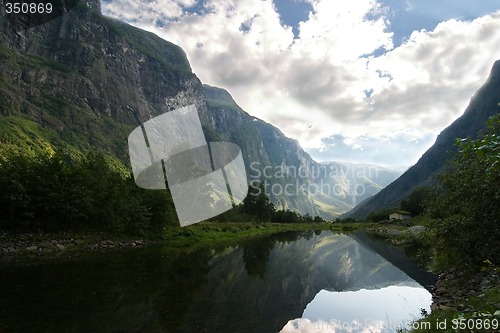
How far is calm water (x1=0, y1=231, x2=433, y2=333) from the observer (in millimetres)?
14336

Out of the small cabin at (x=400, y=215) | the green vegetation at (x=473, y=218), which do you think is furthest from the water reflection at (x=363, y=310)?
the small cabin at (x=400, y=215)

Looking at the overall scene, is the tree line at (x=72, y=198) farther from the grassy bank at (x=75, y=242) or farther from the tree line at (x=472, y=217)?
the tree line at (x=472, y=217)

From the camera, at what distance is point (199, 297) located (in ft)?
62.1

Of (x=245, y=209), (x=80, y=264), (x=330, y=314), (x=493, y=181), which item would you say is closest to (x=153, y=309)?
(x=330, y=314)

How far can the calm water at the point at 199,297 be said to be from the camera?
47.0ft

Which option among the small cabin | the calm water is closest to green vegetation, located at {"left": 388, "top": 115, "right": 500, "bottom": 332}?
the calm water

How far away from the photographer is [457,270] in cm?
2280

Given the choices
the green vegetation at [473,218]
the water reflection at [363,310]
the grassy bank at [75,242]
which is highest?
the green vegetation at [473,218]

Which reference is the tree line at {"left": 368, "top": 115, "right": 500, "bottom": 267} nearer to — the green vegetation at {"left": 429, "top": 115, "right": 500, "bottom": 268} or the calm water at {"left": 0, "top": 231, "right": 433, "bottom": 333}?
the green vegetation at {"left": 429, "top": 115, "right": 500, "bottom": 268}

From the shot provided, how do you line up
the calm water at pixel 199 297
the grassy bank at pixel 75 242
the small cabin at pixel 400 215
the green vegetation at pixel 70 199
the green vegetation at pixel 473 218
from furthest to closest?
the small cabin at pixel 400 215, the green vegetation at pixel 70 199, the grassy bank at pixel 75 242, the green vegetation at pixel 473 218, the calm water at pixel 199 297

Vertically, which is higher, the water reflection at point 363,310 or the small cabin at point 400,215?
the small cabin at point 400,215

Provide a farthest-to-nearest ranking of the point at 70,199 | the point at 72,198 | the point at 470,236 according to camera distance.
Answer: the point at 72,198 → the point at 70,199 → the point at 470,236

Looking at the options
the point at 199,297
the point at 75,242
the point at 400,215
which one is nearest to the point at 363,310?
the point at 199,297

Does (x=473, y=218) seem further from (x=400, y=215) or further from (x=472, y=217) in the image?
(x=400, y=215)
